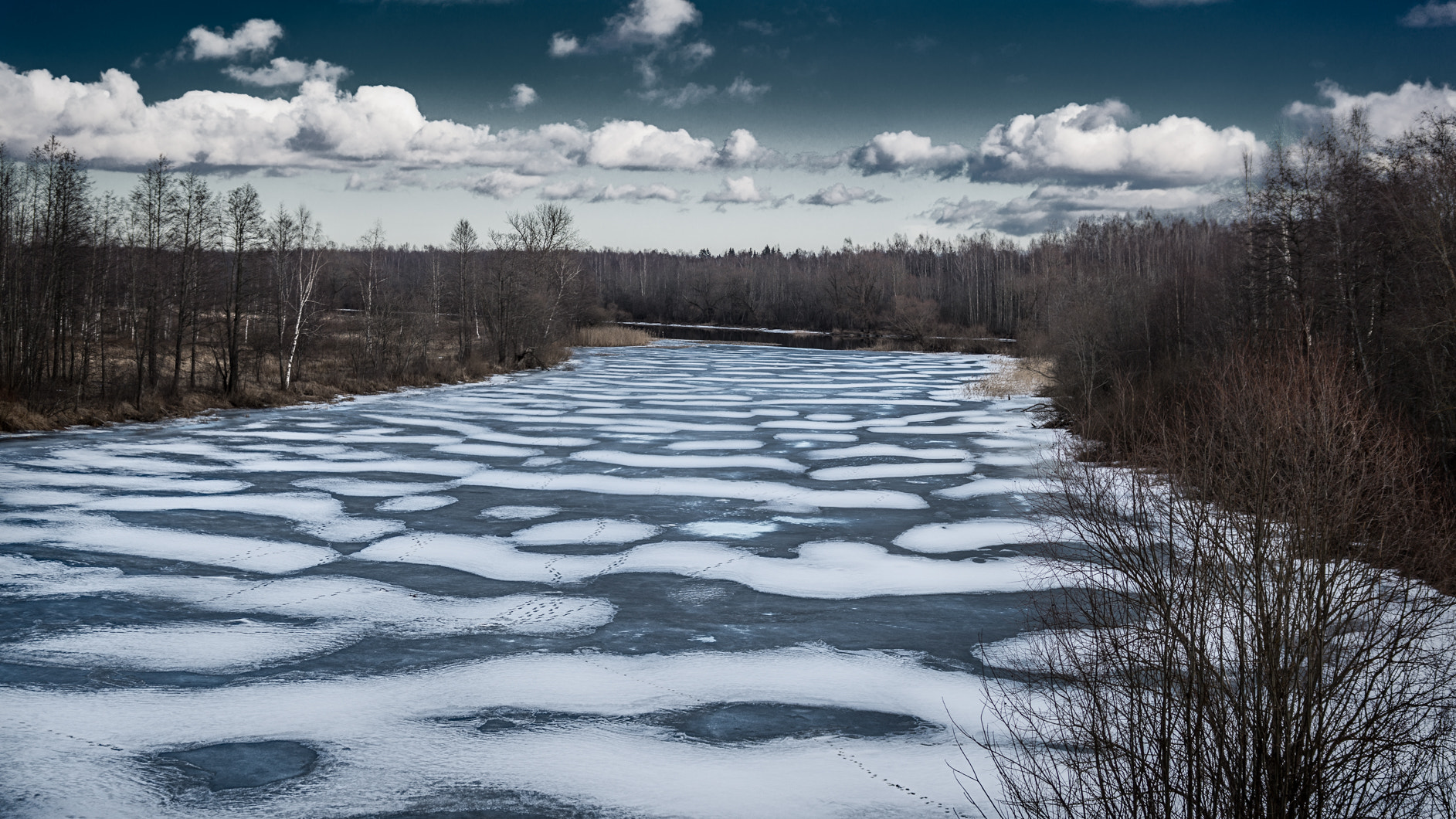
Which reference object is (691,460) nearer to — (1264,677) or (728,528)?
(728,528)

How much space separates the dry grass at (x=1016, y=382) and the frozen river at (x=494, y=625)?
29.6ft

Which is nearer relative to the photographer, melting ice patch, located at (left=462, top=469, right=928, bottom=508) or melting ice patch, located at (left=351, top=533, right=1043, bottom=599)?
melting ice patch, located at (left=351, top=533, right=1043, bottom=599)

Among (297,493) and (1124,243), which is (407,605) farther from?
(1124,243)

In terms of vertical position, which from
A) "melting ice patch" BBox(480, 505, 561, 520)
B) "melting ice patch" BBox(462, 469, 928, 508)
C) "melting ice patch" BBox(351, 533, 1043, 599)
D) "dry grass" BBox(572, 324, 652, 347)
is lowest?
"melting ice patch" BBox(351, 533, 1043, 599)

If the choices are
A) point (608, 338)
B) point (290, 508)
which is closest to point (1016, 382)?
point (290, 508)

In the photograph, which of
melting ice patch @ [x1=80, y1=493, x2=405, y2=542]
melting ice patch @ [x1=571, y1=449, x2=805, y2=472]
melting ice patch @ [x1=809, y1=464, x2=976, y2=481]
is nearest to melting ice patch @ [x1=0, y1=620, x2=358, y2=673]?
melting ice patch @ [x1=80, y1=493, x2=405, y2=542]

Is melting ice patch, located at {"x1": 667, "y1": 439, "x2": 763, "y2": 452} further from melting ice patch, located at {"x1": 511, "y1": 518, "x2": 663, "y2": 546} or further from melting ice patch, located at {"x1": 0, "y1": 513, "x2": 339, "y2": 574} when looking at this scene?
melting ice patch, located at {"x1": 0, "y1": 513, "x2": 339, "y2": 574}

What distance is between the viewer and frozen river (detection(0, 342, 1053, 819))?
14.2 ft

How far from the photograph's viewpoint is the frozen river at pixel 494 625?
4.32 m

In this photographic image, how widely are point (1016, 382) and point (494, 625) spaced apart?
20563mm

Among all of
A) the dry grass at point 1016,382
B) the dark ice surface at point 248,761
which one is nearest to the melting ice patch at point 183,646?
the dark ice surface at point 248,761

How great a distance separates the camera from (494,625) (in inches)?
258

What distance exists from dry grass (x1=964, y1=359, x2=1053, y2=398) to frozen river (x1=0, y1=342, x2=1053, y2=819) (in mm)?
9017

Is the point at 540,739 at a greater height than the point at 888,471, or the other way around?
the point at 888,471
